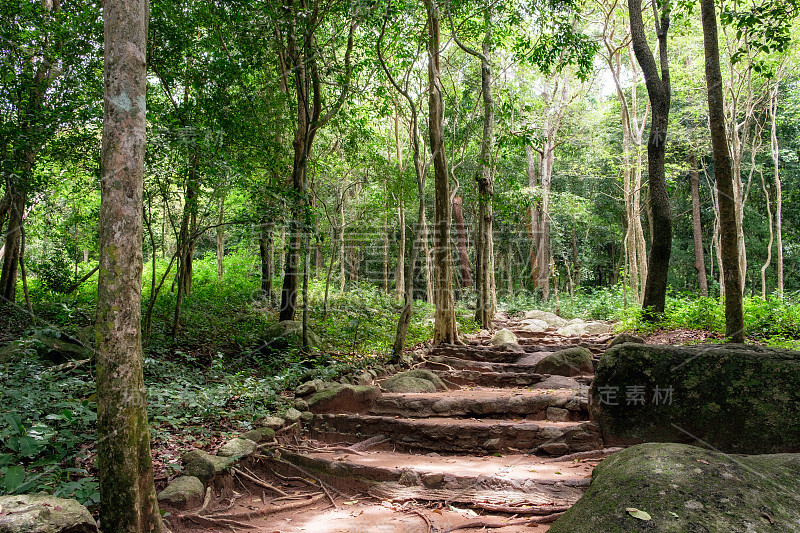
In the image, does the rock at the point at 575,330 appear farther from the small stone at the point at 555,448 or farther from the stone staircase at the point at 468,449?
the small stone at the point at 555,448

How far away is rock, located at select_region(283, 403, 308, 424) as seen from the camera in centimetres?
498

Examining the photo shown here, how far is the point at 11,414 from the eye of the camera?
3.08m

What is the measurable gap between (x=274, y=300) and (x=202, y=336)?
14.6ft

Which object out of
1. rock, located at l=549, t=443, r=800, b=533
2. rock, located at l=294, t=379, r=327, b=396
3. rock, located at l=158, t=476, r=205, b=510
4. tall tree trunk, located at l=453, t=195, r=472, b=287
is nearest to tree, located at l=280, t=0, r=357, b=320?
rock, located at l=294, t=379, r=327, b=396

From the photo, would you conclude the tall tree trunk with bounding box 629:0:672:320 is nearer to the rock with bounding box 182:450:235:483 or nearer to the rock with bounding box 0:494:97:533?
the rock with bounding box 182:450:235:483

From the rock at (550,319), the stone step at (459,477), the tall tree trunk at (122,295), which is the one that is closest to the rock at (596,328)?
the rock at (550,319)

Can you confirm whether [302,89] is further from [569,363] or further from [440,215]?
[569,363]

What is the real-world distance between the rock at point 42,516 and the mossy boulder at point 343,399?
3.09 metres

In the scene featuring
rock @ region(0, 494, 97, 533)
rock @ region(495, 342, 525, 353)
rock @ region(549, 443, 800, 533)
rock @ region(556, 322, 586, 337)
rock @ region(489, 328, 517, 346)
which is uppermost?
rock @ region(549, 443, 800, 533)

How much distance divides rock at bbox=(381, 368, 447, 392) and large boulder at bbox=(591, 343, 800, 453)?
277cm

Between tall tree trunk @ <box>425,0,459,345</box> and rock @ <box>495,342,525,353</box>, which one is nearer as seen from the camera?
rock @ <box>495,342,525,353</box>

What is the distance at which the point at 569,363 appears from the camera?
692 cm

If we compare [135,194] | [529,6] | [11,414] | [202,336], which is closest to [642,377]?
[135,194]

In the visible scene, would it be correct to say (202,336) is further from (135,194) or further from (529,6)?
(529,6)
